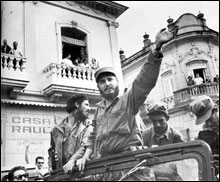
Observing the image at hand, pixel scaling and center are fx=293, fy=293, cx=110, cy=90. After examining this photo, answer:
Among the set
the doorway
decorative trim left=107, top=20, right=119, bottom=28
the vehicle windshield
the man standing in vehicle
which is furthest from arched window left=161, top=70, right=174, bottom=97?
the vehicle windshield

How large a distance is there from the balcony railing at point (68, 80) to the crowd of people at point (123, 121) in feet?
10.5

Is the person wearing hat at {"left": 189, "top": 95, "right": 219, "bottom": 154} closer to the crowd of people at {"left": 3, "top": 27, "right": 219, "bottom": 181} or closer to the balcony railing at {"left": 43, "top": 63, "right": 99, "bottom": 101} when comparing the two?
the crowd of people at {"left": 3, "top": 27, "right": 219, "bottom": 181}

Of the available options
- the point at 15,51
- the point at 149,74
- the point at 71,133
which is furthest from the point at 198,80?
the point at 149,74

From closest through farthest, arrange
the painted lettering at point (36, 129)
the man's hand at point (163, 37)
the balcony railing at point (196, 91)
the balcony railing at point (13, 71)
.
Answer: the man's hand at point (163, 37) < the balcony railing at point (13, 71) < the painted lettering at point (36, 129) < the balcony railing at point (196, 91)

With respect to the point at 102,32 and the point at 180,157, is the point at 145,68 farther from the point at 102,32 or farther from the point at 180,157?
the point at 102,32

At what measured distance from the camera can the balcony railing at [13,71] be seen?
4641 millimetres

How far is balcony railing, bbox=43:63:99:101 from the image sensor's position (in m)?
5.09

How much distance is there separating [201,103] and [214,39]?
7.75m

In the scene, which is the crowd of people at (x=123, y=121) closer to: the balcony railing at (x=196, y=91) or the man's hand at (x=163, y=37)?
the man's hand at (x=163, y=37)

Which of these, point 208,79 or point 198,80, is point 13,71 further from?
point 208,79

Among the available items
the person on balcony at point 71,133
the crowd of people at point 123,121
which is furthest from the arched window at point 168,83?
the crowd of people at point 123,121

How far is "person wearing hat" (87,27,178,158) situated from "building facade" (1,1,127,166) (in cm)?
356

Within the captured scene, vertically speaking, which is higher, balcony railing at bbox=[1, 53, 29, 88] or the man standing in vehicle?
balcony railing at bbox=[1, 53, 29, 88]

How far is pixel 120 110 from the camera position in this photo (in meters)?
1.29
